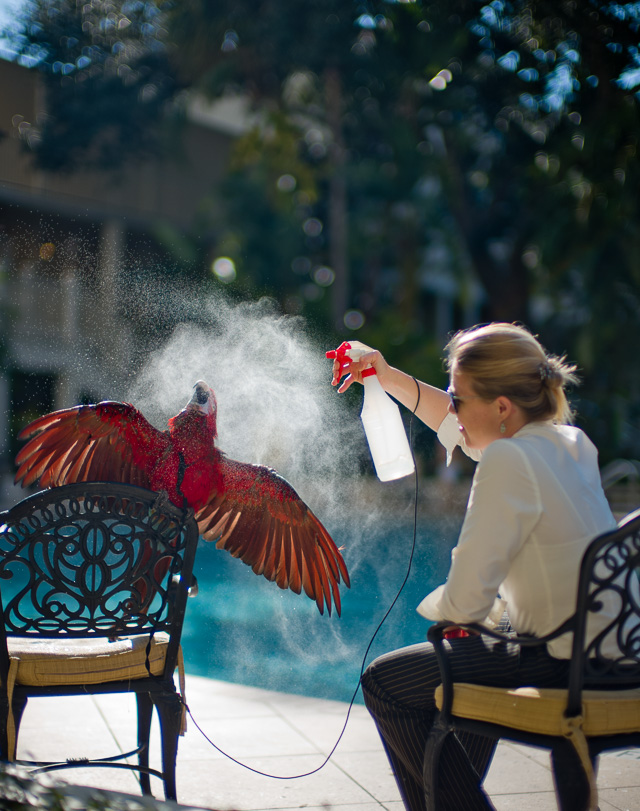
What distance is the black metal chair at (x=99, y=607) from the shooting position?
7.20ft

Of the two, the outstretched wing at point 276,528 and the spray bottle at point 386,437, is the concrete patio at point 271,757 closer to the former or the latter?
the outstretched wing at point 276,528

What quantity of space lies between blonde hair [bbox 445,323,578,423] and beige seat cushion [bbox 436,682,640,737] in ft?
2.17

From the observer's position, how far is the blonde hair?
1966 millimetres

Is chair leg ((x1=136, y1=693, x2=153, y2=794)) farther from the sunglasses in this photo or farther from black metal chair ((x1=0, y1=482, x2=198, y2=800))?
the sunglasses

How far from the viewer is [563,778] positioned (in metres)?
1.80

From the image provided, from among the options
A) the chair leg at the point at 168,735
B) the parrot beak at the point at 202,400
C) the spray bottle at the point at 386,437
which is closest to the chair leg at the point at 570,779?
the spray bottle at the point at 386,437

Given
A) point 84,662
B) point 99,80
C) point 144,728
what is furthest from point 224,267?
point 84,662

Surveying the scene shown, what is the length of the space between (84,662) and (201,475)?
26.6 inches

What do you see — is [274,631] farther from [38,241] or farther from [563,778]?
[38,241]

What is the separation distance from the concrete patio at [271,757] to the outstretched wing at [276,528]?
654mm

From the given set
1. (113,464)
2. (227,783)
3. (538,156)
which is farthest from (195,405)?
(538,156)

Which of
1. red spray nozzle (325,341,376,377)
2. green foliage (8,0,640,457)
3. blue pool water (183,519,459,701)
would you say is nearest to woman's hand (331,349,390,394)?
red spray nozzle (325,341,376,377)

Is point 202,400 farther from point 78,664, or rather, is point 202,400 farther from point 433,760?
point 433,760

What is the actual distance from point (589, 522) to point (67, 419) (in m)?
1.62
